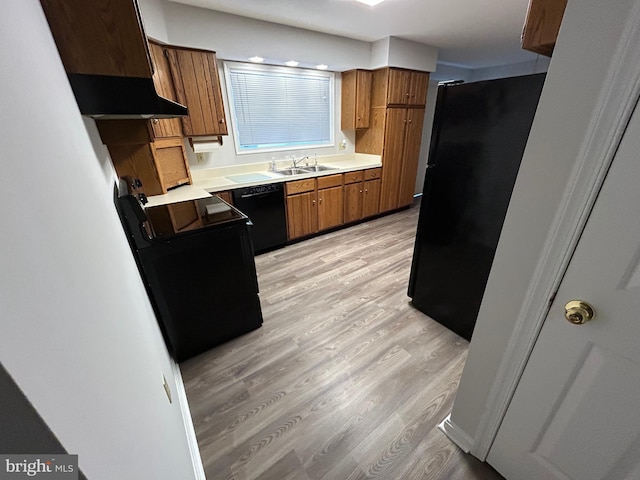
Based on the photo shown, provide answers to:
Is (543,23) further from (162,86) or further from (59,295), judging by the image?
(162,86)

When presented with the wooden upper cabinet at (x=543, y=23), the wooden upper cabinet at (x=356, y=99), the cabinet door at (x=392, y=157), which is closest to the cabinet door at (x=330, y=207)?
the cabinet door at (x=392, y=157)

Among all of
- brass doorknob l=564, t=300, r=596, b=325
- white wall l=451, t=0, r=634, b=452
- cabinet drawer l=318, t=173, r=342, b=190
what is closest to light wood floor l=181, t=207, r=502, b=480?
white wall l=451, t=0, r=634, b=452

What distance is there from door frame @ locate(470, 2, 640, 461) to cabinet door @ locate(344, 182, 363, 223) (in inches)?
112

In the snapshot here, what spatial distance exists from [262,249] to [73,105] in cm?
230

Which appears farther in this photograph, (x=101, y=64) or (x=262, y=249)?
(x=262, y=249)

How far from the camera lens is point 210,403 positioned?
148 centimetres

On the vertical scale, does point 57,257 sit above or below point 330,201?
above

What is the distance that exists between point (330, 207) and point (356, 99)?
159 cm

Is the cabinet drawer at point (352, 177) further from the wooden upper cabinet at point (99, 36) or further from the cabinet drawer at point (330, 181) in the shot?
the wooden upper cabinet at point (99, 36)

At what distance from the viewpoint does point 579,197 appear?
2.34 feet

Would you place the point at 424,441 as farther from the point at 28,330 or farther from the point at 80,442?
the point at 28,330

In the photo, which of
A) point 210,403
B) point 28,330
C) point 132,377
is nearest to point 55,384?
point 28,330

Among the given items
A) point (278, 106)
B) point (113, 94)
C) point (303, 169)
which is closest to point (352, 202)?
point (303, 169)

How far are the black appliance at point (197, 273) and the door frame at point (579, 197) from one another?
147 cm
